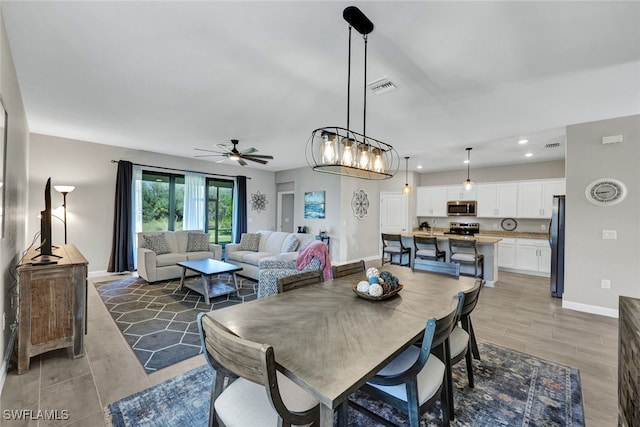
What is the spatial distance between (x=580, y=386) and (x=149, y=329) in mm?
4026

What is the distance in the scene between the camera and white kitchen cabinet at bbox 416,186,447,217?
754 centimetres

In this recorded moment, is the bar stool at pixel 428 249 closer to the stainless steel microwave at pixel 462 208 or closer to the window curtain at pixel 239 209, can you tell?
the stainless steel microwave at pixel 462 208

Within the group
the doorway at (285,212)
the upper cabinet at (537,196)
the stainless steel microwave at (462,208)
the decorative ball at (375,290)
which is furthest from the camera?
the doorway at (285,212)

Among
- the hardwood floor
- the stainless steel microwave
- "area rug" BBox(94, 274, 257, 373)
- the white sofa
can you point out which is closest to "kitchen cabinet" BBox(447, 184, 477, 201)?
the stainless steel microwave

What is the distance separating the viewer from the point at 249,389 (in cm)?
130

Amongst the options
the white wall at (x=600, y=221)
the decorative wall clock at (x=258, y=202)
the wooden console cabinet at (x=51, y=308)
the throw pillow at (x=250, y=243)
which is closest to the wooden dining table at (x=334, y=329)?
the wooden console cabinet at (x=51, y=308)

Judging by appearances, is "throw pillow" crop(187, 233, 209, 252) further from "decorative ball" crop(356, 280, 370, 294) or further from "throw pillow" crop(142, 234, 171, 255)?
"decorative ball" crop(356, 280, 370, 294)

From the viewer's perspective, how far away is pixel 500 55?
7.10 ft

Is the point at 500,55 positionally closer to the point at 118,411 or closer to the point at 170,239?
the point at 118,411

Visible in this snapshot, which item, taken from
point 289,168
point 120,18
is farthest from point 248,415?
point 289,168

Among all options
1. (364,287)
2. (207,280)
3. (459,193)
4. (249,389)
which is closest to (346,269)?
(364,287)

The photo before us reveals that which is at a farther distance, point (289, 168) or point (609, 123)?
point (289, 168)

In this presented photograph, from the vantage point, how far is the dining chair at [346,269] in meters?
2.54

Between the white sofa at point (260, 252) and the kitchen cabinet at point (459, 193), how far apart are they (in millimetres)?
4408
